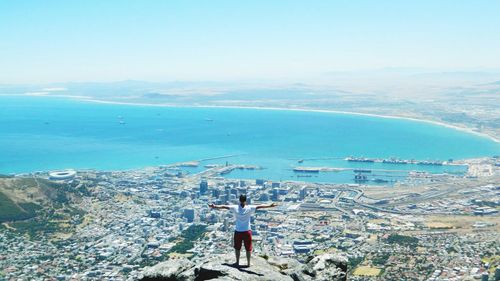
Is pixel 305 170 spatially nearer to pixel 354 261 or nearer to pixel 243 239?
pixel 354 261

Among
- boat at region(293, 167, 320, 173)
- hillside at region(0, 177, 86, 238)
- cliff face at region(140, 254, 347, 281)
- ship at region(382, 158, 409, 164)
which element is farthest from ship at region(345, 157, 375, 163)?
cliff face at region(140, 254, 347, 281)

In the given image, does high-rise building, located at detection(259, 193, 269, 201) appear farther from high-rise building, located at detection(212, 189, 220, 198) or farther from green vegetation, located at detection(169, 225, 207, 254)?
green vegetation, located at detection(169, 225, 207, 254)

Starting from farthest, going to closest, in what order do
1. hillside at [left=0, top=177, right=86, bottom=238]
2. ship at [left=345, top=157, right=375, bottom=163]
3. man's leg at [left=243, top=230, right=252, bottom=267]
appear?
ship at [left=345, top=157, right=375, bottom=163] < hillside at [left=0, top=177, right=86, bottom=238] < man's leg at [left=243, top=230, right=252, bottom=267]

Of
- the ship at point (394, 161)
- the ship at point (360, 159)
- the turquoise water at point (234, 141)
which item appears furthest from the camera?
the turquoise water at point (234, 141)

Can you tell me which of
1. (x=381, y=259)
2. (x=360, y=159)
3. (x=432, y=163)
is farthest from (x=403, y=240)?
(x=360, y=159)

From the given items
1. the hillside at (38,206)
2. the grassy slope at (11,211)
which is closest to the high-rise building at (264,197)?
the hillside at (38,206)

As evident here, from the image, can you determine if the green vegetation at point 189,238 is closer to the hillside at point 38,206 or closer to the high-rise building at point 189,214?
the high-rise building at point 189,214

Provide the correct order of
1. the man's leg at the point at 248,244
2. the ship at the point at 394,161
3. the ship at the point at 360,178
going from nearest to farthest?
the man's leg at the point at 248,244 → the ship at the point at 360,178 → the ship at the point at 394,161
